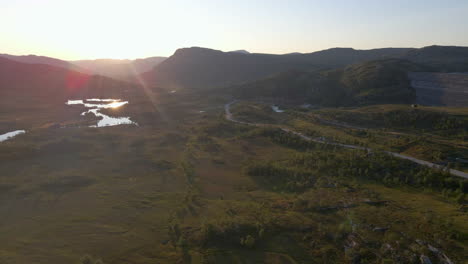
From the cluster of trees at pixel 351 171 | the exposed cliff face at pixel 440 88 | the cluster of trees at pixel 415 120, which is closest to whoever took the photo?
the cluster of trees at pixel 351 171

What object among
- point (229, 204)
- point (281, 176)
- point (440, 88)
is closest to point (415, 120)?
point (281, 176)

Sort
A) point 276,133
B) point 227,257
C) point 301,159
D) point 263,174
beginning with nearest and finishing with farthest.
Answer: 1. point 227,257
2. point 263,174
3. point 301,159
4. point 276,133

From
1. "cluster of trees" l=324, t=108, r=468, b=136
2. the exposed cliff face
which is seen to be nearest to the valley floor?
"cluster of trees" l=324, t=108, r=468, b=136

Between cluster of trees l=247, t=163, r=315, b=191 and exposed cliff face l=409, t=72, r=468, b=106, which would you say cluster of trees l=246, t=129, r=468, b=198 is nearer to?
cluster of trees l=247, t=163, r=315, b=191

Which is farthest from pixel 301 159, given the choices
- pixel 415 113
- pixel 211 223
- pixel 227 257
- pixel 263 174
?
pixel 415 113

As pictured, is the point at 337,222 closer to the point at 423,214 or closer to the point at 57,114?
the point at 423,214

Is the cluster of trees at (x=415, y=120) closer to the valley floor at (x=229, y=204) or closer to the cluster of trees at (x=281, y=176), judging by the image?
the valley floor at (x=229, y=204)

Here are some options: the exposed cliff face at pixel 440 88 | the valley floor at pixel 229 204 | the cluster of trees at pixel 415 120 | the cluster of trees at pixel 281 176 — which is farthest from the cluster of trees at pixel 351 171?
the exposed cliff face at pixel 440 88

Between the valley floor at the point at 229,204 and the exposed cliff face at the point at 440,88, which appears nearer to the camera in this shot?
the valley floor at the point at 229,204
